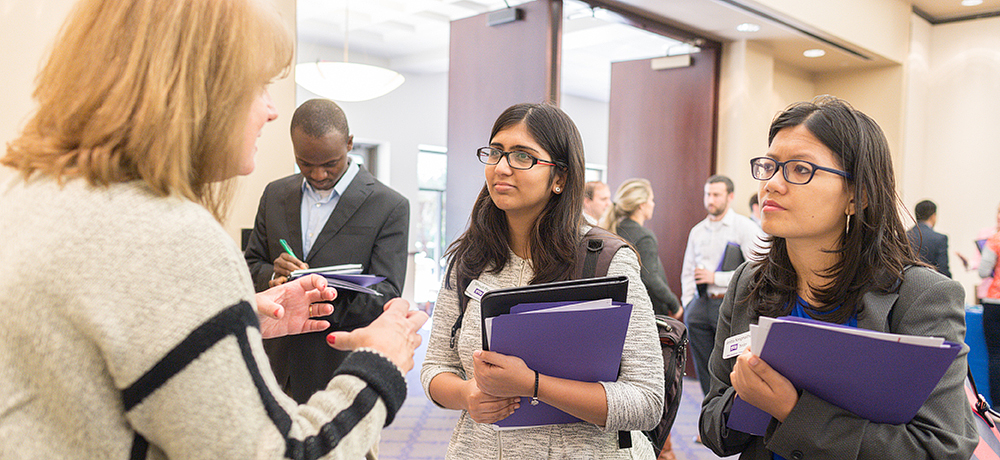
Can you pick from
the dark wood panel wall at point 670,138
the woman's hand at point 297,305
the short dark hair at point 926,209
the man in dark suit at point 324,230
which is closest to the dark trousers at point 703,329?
the dark wood panel wall at point 670,138

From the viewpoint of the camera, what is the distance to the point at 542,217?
1.77m

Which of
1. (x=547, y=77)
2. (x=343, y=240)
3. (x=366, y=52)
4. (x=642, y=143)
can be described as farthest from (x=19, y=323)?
(x=366, y=52)

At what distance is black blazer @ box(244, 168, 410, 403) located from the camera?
2428 millimetres

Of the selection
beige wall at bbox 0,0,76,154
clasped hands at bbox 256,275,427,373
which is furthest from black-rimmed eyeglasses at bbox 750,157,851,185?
beige wall at bbox 0,0,76,154

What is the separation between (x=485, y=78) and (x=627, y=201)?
56.4 inches

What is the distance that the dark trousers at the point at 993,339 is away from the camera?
3736 millimetres

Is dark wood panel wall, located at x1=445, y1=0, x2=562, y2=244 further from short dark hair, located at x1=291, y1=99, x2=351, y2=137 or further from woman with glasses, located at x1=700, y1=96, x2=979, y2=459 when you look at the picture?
woman with glasses, located at x1=700, y1=96, x2=979, y2=459


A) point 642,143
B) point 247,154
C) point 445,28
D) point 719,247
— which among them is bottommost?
point 719,247

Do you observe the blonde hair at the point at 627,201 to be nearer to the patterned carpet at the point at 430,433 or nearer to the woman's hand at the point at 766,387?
the patterned carpet at the point at 430,433

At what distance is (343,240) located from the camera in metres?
2.55

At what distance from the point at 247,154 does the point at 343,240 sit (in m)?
1.64

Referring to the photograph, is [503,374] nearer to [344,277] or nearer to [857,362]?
[857,362]

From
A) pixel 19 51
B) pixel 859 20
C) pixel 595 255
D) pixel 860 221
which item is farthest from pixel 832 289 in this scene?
pixel 859 20

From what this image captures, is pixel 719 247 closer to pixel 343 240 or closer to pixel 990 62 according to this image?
pixel 343 240
